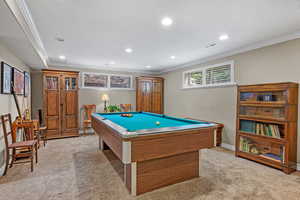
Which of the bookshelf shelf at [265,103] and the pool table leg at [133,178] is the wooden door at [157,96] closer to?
the bookshelf shelf at [265,103]

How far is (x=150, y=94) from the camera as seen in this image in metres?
6.26

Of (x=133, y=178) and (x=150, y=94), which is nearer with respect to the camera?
(x=133, y=178)

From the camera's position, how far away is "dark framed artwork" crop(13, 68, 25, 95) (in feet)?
10.4

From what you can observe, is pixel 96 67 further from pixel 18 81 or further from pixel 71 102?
pixel 18 81

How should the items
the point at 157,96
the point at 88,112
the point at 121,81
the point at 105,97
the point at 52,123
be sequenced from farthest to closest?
the point at 157,96 < the point at 121,81 < the point at 105,97 < the point at 88,112 < the point at 52,123

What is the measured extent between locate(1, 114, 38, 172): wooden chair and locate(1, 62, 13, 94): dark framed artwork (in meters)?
0.49

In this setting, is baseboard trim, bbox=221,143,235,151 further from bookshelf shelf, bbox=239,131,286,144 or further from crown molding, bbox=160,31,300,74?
crown molding, bbox=160,31,300,74

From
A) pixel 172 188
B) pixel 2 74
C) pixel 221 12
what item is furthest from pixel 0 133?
pixel 221 12

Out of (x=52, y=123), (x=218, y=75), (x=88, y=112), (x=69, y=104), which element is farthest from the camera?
(x=88, y=112)

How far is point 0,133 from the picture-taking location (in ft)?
8.41

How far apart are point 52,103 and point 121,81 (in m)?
2.54

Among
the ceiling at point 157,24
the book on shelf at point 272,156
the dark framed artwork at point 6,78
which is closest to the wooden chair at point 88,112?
the ceiling at point 157,24

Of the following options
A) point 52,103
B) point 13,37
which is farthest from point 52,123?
point 13,37

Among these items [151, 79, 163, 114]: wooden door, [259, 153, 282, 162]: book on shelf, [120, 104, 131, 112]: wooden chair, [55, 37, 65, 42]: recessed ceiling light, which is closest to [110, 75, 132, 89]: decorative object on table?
[120, 104, 131, 112]: wooden chair
